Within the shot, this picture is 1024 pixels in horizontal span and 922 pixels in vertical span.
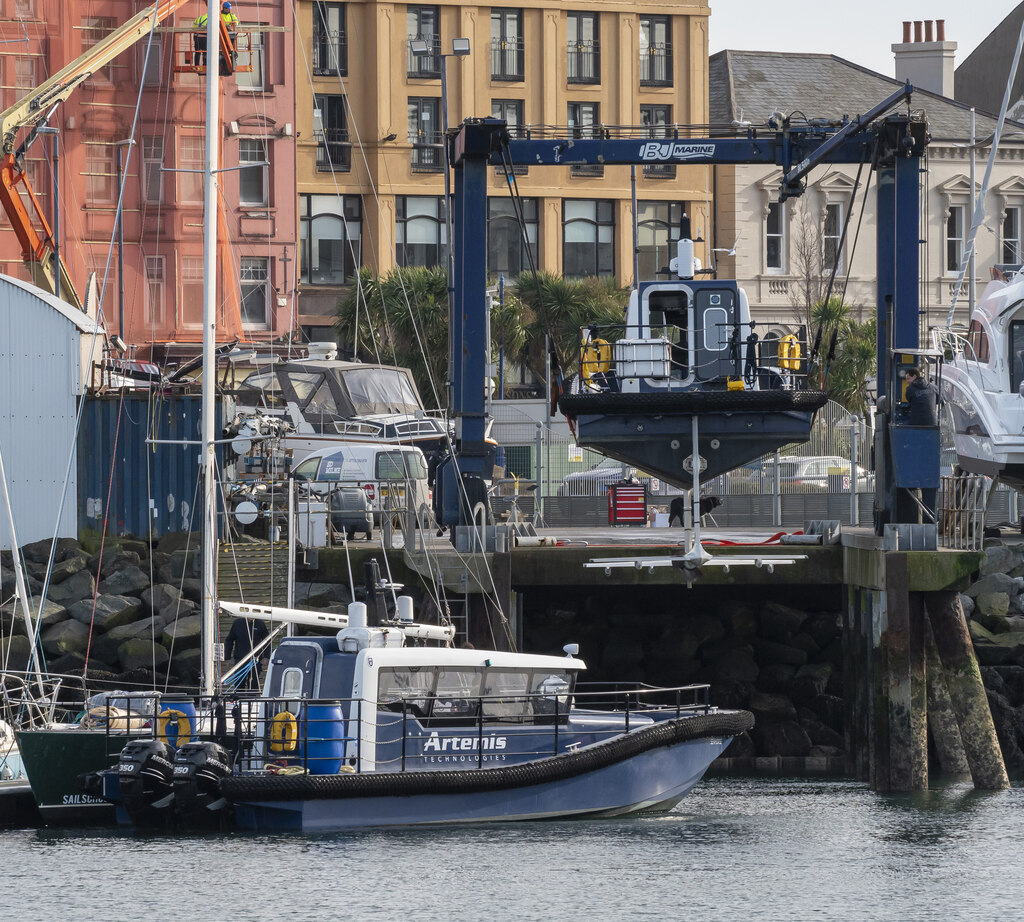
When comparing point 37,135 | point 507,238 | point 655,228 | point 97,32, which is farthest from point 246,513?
point 655,228

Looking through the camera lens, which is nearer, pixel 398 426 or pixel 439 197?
pixel 398 426

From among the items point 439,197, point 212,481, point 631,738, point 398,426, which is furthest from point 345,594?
point 439,197

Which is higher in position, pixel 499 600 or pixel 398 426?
pixel 398 426

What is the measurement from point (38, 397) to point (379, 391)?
9.36m

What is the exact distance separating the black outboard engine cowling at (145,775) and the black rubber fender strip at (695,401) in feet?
27.5

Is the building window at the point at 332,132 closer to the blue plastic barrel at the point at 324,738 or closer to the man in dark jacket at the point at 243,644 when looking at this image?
the man in dark jacket at the point at 243,644

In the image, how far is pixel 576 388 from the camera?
27.7m

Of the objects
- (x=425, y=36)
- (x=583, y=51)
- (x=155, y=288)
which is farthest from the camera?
(x=583, y=51)

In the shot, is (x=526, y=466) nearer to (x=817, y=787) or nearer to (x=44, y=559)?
(x=44, y=559)

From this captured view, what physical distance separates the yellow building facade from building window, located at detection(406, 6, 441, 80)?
46 mm

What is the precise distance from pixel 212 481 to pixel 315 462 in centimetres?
1303

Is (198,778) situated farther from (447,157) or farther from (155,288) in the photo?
(155,288)

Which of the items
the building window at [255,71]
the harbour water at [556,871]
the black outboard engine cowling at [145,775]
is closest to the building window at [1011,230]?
the building window at [255,71]

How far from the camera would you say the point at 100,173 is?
179 feet
